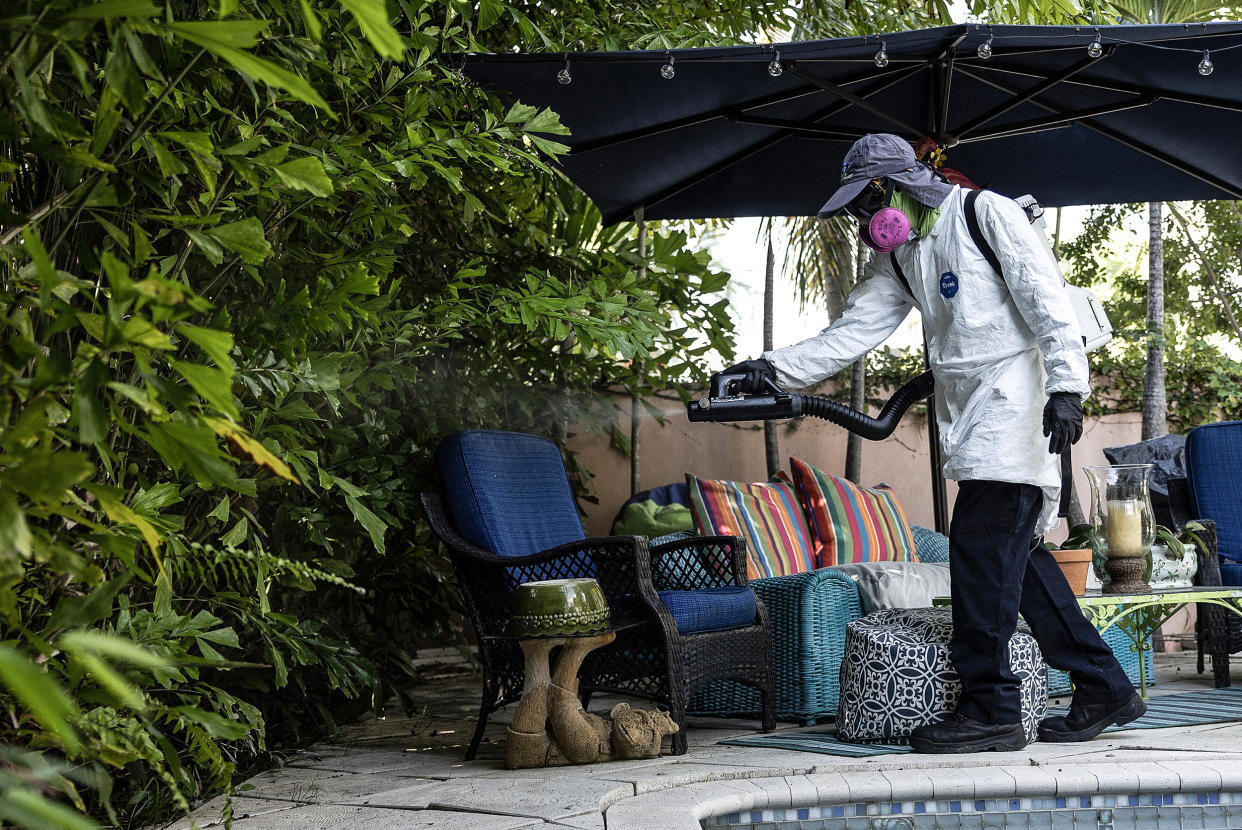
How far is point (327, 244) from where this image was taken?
2912mm

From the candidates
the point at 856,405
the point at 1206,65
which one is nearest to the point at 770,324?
the point at 856,405

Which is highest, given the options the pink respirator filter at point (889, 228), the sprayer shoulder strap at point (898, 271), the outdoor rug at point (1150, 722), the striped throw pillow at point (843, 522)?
the pink respirator filter at point (889, 228)

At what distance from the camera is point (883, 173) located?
115 inches

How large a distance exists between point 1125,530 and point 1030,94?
1.46 metres

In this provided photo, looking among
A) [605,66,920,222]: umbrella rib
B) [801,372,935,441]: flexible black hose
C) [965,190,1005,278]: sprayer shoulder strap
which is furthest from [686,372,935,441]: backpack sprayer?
[605,66,920,222]: umbrella rib

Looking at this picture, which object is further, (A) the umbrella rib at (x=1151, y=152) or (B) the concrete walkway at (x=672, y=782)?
(A) the umbrella rib at (x=1151, y=152)

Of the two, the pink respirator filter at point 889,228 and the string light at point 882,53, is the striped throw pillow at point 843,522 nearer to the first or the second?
the pink respirator filter at point 889,228

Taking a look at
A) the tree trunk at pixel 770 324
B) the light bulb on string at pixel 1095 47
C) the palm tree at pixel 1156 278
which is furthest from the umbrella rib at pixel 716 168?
the palm tree at pixel 1156 278

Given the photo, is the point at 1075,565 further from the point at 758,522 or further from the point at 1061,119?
the point at 1061,119

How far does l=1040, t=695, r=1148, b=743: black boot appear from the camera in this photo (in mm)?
2934

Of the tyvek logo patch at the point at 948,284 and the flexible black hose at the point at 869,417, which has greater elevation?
the tyvek logo patch at the point at 948,284

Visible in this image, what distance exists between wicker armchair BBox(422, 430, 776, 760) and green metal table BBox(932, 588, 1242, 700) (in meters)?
0.65

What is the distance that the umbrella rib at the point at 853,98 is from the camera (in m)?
3.49

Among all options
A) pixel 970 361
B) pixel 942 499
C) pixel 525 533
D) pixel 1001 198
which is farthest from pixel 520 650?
pixel 942 499
